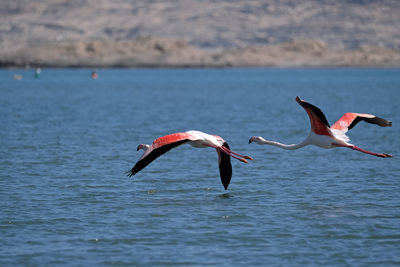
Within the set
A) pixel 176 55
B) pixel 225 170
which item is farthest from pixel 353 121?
pixel 176 55

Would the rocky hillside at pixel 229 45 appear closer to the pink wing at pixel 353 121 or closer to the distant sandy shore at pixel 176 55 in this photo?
the distant sandy shore at pixel 176 55

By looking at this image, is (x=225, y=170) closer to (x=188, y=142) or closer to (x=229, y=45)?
(x=188, y=142)

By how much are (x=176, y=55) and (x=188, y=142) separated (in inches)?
5738

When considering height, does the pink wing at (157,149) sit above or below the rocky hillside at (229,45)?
above

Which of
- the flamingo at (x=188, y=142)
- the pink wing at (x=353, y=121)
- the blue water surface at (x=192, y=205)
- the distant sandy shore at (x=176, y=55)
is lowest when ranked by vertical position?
the distant sandy shore at (x=176, y=55)

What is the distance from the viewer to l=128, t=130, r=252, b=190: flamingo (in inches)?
A: 500

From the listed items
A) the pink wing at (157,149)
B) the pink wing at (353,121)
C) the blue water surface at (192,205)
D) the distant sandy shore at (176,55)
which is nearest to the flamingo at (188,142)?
the pink wing at (157,149)

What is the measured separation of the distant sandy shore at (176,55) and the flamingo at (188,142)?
468 feet

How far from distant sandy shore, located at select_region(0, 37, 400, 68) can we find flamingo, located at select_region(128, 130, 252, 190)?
468 feet

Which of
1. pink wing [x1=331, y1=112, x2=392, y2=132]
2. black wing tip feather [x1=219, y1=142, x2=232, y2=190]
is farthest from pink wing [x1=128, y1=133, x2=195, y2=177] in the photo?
pink wing [x1=331, y1=112, x2=392, y2=132]

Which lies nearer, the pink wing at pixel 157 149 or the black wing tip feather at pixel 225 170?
the pink wing at pixel 157 149

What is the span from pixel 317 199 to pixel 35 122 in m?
21.2

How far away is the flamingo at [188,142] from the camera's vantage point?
1270 centimetres

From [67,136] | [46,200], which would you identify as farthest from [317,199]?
[67,136]
